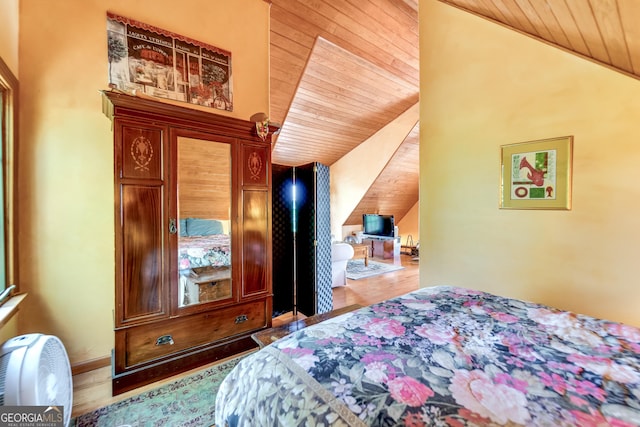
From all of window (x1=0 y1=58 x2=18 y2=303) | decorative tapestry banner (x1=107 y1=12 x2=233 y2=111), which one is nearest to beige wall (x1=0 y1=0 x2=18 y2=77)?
window (x1=0 y1=58 x2=18 y2=303)

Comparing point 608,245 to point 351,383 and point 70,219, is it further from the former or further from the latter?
point 70,219

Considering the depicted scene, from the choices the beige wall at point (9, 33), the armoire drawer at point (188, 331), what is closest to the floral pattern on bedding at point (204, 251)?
the armoire drawer at point (188, 331)

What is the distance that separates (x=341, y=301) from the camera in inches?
146

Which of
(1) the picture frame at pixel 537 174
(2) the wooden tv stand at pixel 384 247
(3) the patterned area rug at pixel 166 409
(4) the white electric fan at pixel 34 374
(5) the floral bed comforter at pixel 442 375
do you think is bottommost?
(3) the patterned area rug at pixel 166 409

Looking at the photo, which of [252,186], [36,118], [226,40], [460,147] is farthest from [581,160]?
[36,118]

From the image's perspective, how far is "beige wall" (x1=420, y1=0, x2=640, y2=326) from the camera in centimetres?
184

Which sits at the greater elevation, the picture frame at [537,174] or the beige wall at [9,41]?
the beige wall at [9,41]

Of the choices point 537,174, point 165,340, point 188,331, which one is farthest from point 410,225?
point 165,340

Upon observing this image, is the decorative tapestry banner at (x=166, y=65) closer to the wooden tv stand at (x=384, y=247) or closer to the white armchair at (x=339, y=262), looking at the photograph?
the white armchair at (x=339, y=262)

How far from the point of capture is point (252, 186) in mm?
2311

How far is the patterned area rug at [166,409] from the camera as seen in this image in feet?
5.18

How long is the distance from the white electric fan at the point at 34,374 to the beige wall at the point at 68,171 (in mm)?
739

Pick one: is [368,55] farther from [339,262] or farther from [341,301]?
[341,301]

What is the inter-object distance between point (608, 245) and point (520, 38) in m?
1.80
